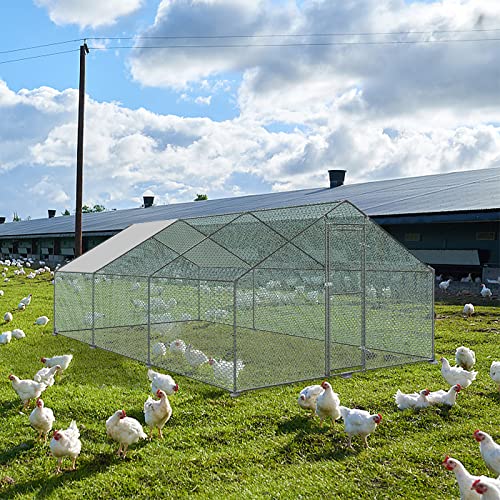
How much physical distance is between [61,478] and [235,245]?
19.6ft

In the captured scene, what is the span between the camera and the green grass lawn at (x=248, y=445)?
14.7 feet

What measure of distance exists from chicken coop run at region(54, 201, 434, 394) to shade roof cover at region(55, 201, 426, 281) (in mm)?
23

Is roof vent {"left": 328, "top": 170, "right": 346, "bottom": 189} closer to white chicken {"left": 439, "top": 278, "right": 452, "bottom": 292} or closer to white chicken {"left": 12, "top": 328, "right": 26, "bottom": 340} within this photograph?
white chicken {"left": 439, "top": 278, "right": 452, "bottom": 292}

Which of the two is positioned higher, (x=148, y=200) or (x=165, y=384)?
(x=148, y=200)

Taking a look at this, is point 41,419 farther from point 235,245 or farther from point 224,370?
point 235,245

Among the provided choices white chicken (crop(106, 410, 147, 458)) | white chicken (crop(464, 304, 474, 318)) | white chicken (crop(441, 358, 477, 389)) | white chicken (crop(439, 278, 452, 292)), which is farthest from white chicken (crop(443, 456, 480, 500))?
white chicken (crop(439, 278, 452, 292))

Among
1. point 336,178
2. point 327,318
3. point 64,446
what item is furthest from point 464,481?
point 336,178

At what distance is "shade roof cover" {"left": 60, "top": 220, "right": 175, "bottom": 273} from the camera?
1045cm

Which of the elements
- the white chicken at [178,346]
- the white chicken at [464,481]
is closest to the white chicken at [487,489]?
the white chicken at [464,481]

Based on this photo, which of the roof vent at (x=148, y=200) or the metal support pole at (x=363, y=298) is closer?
the metal support pole at (x=363, y=298)

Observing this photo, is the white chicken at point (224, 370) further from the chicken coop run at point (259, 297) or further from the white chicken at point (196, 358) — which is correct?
the white chicken at point (196, 358)

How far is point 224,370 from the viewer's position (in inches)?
281

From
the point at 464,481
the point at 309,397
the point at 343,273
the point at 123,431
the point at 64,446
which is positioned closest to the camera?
the point at 464,481

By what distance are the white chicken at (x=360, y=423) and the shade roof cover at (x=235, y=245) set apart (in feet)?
8.41
